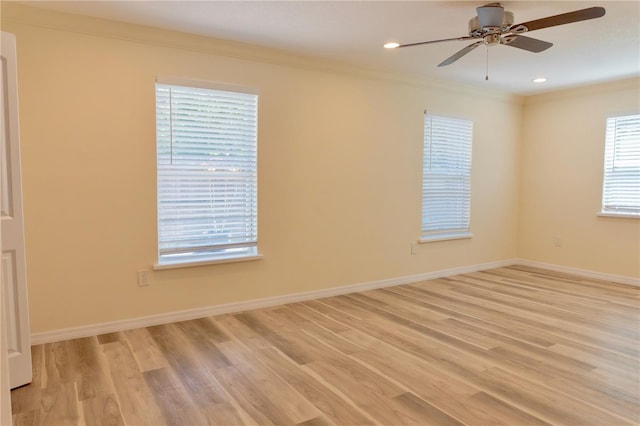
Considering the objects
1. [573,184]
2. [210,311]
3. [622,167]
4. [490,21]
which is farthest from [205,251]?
[622,167]

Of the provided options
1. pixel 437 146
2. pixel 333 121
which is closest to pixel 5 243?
pixel 333 121

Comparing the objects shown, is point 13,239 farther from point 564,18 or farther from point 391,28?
point 564,18

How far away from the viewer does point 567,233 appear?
5809mm

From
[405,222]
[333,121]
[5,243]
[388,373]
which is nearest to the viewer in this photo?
[5,243]

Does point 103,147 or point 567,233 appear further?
point 567,233

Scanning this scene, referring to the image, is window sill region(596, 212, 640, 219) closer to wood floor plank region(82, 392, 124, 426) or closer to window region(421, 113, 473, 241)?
window region(421, 113, 473, 241)

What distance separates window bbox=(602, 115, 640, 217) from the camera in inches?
201

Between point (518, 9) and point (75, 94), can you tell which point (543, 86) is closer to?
point (518, 9)

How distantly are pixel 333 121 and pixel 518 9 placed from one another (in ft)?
6.54

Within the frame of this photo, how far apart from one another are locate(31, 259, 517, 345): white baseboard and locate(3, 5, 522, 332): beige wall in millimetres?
57

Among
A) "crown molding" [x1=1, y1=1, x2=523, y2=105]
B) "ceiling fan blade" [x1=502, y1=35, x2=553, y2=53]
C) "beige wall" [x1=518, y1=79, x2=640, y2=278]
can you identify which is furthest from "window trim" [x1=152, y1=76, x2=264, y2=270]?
"beige wall" [x1=518, y1=79, x2=640, y2=278]

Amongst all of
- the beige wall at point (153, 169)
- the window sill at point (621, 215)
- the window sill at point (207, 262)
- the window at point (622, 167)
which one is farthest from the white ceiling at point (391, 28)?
the window sill at point (207, 262)

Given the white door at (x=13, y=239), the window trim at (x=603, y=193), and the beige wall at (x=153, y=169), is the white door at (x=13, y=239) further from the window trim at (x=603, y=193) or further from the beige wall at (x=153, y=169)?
the window trim at (x=603, y=193)

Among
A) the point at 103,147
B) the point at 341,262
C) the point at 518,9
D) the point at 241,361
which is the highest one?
the point at 518,9
